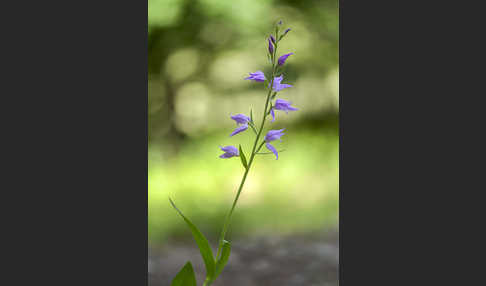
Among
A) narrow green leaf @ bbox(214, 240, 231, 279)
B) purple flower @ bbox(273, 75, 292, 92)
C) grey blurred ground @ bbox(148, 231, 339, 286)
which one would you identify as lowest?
grey blurred ground @ bbox(148, 231, 339, 286)

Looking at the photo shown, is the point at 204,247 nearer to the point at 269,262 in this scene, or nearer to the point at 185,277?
the point at 185,277

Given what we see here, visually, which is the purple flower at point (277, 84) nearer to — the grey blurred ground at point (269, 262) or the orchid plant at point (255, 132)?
the orchid plant at point (255, 132)

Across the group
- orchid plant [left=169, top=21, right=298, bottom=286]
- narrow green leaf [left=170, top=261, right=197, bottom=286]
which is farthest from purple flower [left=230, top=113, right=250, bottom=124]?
narrow green leaf [left=170, top=261, right=197, bottom=286]

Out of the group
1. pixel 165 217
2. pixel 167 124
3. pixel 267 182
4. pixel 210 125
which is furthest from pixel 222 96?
pixel 165 217

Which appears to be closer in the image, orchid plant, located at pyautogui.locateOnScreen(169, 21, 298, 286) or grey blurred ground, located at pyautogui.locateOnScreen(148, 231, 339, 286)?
orchid plant, located at pyautogui.locateOnScreen(169, 21, 298, 286)

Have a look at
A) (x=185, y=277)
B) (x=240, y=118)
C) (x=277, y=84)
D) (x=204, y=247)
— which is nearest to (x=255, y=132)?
(x=240, y=118)

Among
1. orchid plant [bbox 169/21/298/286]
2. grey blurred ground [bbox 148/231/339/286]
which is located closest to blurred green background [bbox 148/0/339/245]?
grey blurred ground [bbox 148/231/339/286]

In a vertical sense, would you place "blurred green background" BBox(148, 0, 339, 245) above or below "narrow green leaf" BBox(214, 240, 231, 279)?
above

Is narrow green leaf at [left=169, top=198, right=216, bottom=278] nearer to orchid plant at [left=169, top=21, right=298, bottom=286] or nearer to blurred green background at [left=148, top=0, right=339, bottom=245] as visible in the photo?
orchid plant at [left=169, top=21, right=298, bottom=286]

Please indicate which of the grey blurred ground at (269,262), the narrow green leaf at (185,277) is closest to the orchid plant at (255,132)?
the narrow green leaf at (185,277)
